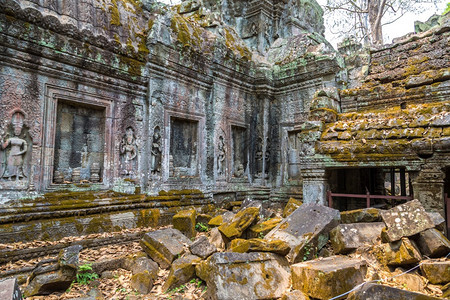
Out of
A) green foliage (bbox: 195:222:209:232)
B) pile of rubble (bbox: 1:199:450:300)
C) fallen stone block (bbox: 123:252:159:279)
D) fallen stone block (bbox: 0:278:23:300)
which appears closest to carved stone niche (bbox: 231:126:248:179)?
green foliage (bbox: 195:222:209:232)

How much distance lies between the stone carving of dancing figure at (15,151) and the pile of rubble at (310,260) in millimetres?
2079

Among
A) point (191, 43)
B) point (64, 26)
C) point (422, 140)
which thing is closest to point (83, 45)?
point (64, 26)

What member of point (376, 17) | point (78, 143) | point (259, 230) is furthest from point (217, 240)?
point (376, 17)

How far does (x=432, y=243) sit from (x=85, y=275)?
14.8 feet

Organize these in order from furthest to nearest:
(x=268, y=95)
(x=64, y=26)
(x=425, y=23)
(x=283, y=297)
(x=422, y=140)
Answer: (x=268, y=95) < (x=425, y=23) < (x=64, y=26) < (x=422, y=140) < (x=283, y=297)

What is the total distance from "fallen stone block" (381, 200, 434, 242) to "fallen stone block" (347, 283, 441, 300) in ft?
4.42

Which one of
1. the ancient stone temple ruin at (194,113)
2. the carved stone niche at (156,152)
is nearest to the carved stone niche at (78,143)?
the ancient stone temple ruin at (194,113)

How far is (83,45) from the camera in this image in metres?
5.86

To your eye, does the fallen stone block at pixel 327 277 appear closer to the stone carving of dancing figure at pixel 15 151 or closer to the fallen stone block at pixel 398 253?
the fallen stone block at pixel 398 253

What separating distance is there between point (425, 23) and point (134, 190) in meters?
8.64

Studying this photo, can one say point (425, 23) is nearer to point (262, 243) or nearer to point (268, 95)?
point (268, 95)

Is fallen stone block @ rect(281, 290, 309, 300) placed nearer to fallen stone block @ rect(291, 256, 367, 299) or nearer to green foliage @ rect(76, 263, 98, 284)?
fallen stone block @ rect(291, 256, 367, 299)

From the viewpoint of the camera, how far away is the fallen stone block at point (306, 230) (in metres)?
3.94

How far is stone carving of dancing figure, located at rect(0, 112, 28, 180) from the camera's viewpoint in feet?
16.3
